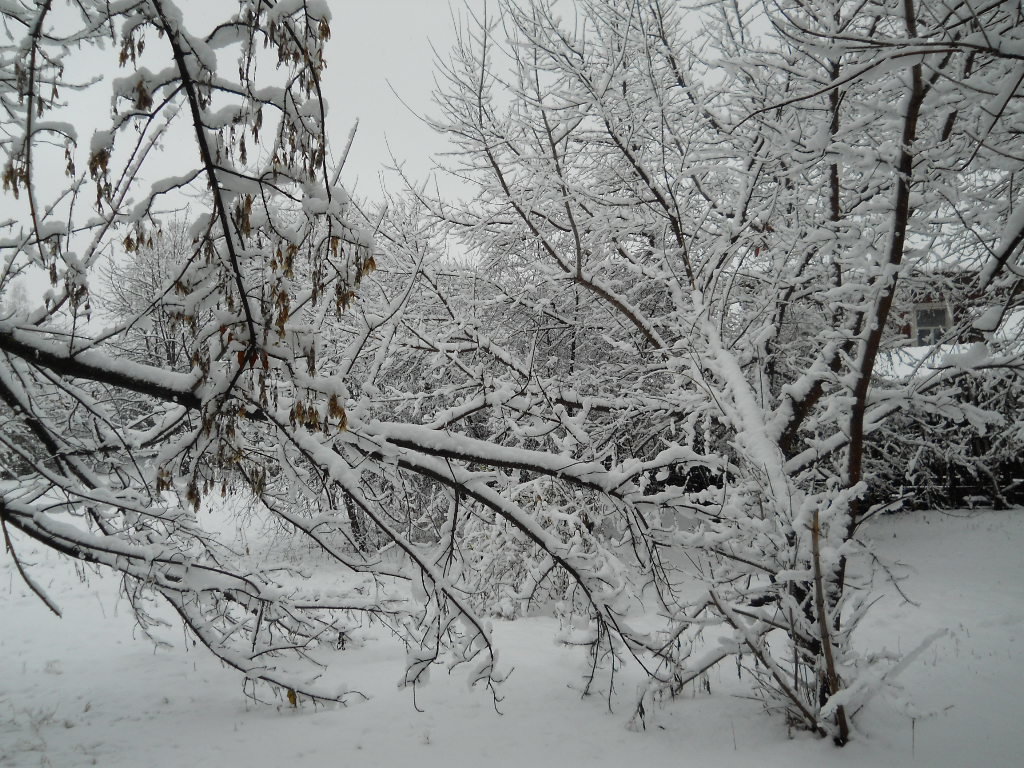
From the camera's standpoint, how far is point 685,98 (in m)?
6.78

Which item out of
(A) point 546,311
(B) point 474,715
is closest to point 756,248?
(A) point 546,311

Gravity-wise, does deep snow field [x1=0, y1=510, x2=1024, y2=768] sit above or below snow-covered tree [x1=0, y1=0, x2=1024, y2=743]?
below

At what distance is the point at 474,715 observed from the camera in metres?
4.63

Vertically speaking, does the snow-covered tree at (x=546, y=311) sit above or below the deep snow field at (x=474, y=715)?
above

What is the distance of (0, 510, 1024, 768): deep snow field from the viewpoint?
363cm

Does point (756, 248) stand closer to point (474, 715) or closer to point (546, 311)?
point (546, 311)

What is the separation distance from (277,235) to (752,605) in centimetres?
374

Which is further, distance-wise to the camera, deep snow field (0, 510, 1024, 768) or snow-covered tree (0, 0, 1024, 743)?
deep snow field (0, 510, 1024, 768)

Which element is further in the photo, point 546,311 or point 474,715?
point 546,311

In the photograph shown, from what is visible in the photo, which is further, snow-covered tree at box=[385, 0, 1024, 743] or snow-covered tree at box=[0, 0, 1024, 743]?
snow-covered tree at box=[385, 0, 1024, 743]

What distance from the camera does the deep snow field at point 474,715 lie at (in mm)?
3629

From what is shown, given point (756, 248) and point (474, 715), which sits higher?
point (756, 248)

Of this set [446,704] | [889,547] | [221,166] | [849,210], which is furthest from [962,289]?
[889,547]

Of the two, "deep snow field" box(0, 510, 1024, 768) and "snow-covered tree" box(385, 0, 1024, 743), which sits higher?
"snow-covered tree" box(385, 0, 1024, 743)
